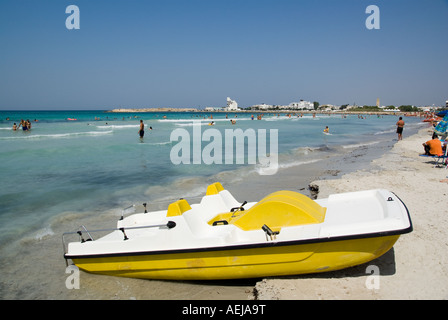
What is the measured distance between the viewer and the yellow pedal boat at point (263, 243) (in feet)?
13.3

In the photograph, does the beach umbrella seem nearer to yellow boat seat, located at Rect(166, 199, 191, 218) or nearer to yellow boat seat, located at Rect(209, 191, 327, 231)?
yellow boat seat, located at Rect(209, 191, 327, 231)

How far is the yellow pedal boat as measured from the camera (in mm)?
4059

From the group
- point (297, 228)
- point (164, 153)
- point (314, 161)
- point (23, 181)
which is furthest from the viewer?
point (164, 153)

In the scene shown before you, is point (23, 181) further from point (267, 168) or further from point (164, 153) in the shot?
point (267, 168)

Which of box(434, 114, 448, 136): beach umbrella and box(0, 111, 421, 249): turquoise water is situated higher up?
box(434, 114, 448, 136): beach umbrella

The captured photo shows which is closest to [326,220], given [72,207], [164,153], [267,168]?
[72,207]

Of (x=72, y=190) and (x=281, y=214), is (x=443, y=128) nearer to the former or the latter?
(x=281, y=214)

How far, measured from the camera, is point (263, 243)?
414 cm

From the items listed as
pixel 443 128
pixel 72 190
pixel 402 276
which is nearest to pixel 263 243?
pixel 402 276

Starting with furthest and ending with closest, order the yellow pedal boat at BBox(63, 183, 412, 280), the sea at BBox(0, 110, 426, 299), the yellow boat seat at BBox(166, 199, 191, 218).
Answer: the sea at BBox(0, 110, 426, 299), the yellow boat seat at BBox(166, 199, 191, 218), the yellow pedal boat at BBox(63, 183, 412, 280)

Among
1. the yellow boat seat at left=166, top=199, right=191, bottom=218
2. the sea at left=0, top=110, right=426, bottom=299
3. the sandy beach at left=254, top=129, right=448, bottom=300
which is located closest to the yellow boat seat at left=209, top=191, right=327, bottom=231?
the sandy beach at left=254, top=129, right=448, bottom=300

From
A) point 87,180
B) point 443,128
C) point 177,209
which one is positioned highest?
point 443,128

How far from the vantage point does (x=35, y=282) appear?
5246 millimetres

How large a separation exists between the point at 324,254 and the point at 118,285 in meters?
3.47
